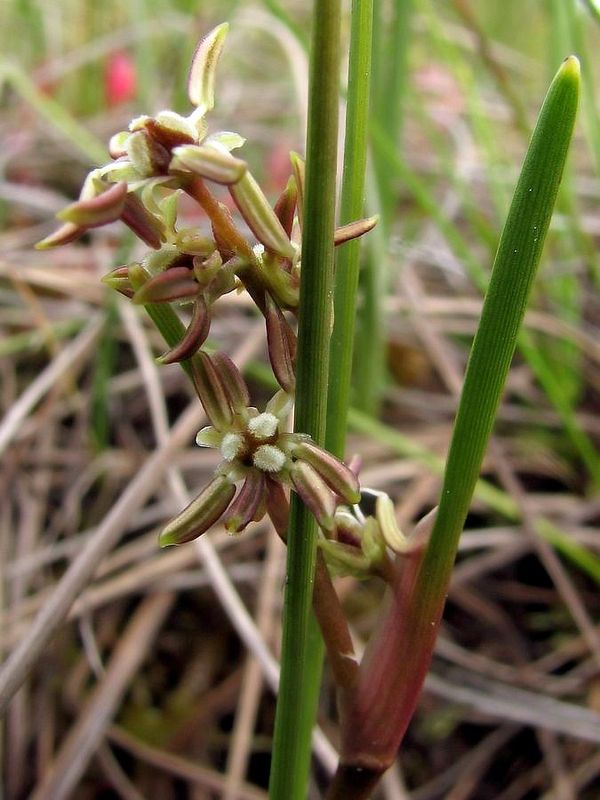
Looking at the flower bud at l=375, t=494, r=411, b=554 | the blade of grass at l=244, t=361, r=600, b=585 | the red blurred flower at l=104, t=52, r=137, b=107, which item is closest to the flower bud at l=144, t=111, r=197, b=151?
the flower bud at l=375, t=494, r=411, b=554

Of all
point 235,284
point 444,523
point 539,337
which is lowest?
point 539,337

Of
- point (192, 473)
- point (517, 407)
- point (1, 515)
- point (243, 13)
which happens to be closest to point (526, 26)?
point (243, 13)

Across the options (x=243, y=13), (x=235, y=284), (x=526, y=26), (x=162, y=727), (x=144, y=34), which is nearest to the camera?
(x=235, y=284)

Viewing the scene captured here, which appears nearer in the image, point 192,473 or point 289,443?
point 289,443

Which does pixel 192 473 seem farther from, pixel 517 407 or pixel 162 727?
pixel 517 407

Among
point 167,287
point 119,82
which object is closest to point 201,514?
point 167,287

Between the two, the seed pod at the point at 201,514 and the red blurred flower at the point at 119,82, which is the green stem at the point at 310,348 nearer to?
the seed pod at the point at 201,514
